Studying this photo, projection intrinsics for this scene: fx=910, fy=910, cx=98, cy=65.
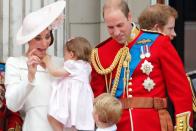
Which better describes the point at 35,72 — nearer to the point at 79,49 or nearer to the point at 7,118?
the point at 79,49

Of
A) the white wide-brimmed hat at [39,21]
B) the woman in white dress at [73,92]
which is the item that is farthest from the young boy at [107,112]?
the white wide-brimmed hat at [39,21]

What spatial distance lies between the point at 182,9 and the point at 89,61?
188 centimetres

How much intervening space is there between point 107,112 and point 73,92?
431 mm

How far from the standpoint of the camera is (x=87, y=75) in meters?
5.61

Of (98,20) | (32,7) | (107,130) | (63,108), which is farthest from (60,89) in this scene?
(98,20)

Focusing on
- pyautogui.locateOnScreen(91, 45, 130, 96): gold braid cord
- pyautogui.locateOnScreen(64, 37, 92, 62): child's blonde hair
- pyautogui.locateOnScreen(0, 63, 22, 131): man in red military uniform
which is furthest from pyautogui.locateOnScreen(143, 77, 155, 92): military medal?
pyautogui.locateOnScreen(0, 63, 22, 131): man in red military uniform

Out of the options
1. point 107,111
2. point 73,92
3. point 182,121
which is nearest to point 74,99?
point 73,92

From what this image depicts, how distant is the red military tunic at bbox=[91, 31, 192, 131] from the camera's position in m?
5.36

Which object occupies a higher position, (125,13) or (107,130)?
(125,13)

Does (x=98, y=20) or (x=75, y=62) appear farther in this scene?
(x=98, y=20)

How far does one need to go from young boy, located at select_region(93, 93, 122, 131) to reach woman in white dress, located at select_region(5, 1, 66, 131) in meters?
0.46

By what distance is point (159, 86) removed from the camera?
5.39 meters

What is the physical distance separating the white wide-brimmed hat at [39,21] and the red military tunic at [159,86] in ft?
1.93

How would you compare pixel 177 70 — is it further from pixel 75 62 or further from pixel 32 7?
pixel 32 7
